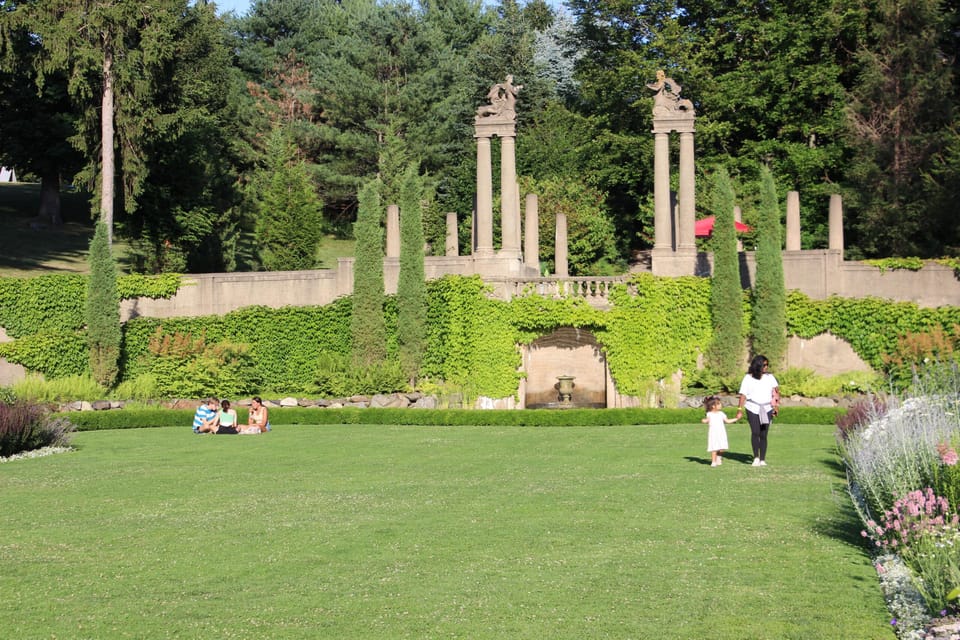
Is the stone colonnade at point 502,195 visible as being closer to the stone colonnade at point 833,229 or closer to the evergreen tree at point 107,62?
the stone colonnade at point 833,229

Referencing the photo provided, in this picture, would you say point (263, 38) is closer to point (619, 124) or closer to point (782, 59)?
point (619, 124)

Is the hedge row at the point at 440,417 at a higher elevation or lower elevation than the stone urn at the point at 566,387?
lower

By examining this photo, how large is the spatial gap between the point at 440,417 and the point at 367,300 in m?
6.88

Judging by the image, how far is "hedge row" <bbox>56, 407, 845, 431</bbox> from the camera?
29.6m

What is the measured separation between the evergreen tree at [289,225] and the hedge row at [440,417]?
25059 millimetres

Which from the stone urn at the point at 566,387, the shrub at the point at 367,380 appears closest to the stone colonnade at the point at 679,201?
the stone urn at the point at 566,387

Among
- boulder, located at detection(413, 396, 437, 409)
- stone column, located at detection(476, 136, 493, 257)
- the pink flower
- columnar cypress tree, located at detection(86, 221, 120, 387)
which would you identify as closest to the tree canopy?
columnar cypress tree, located at detection(86, 221, 120, 387)

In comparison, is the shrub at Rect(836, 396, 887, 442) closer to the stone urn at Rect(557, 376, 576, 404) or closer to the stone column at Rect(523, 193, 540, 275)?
the stone urn at Rect(557, 376, 576, 404)

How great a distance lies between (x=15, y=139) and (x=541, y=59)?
3231cm

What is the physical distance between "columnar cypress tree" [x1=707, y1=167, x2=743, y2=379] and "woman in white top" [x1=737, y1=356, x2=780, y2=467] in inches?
601

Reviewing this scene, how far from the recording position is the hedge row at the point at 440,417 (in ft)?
97.1

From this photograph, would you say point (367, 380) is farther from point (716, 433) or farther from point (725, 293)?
point (716, 433)

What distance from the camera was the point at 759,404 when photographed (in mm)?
19531

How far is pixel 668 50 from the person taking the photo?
56.0 metres
